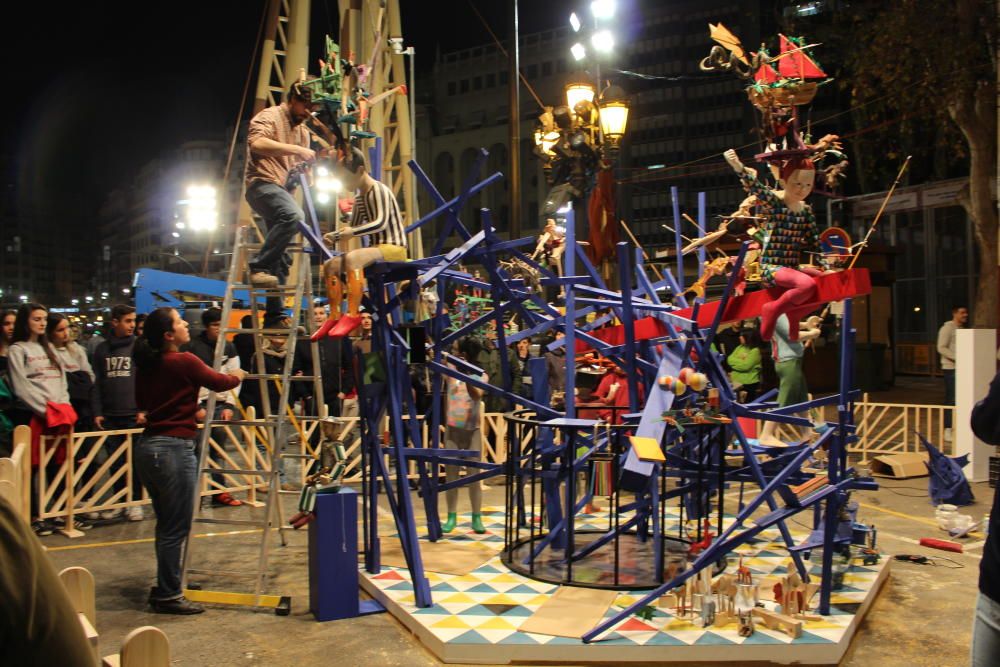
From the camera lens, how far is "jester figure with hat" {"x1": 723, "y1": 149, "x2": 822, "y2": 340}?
620cm

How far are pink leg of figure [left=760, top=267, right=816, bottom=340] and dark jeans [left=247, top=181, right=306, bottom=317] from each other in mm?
3728

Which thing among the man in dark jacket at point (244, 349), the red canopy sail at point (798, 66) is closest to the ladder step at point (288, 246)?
the red canopy sail at point (798, 66)

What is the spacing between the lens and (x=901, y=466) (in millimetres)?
11484

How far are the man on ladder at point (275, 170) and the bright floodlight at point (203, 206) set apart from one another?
2246 cm

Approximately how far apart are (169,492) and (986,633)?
209 inches

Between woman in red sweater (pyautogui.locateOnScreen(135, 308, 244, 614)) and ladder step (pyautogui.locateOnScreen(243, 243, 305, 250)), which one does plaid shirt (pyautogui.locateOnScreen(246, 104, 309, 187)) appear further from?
woman in red sweater (pyautogui.locateOnScreen(135, 308, 244, 614))

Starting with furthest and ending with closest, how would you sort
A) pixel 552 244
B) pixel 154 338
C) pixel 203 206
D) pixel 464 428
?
1. pixel 203 206
2. pixel 552 244
3. pixel 464 428
4. pixel 154 338

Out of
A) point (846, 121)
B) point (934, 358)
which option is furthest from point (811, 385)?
point (846, 121)

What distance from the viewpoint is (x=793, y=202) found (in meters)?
6.30

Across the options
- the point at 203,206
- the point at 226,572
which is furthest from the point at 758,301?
the point at 203,206

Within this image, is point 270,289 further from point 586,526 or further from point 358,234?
point 586,526

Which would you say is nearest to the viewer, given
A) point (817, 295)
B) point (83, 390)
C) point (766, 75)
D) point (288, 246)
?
point (817, 295)

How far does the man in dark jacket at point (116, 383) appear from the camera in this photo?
9.35 meters

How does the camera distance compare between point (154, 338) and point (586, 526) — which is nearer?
point (154, 338)
